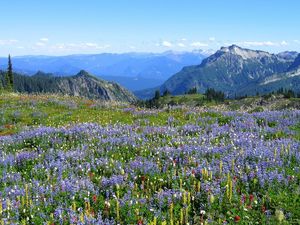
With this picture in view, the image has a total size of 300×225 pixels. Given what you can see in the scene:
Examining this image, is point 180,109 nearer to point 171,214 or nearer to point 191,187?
point 191,187

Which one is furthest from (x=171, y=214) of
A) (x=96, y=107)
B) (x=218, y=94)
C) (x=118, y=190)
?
(x=218, y=94)

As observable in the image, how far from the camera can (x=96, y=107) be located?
84.7 feet

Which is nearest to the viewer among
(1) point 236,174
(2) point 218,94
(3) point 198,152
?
(1) point 236,174

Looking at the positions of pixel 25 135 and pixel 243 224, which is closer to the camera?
pixel 243 224

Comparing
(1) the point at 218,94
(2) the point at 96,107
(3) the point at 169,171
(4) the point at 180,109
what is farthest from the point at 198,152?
(1) the point at 218,94

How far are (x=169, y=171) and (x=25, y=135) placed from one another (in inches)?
303

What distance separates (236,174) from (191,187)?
48.8 inches

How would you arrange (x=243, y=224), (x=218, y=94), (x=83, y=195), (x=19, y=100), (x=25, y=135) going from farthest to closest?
(x=218, y=94), (x=19, y=100), (x=25, y=135), (x=83, y=195), (x=243, y=224)

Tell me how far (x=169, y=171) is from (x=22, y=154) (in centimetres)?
512

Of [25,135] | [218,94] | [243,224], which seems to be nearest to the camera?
[243,224]

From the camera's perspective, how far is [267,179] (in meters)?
8.84

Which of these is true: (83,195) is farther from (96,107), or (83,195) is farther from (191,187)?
(96,107)

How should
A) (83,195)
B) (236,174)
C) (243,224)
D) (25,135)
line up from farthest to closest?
(25,135), (236,174), (83,195), (243,224)

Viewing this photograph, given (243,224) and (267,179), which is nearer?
(243,224)
